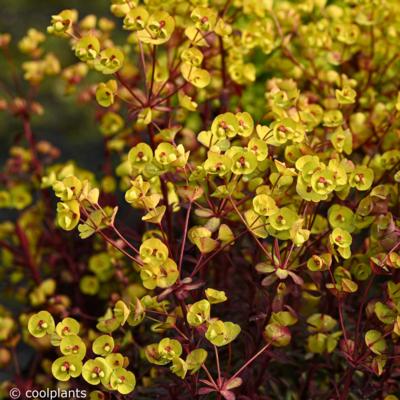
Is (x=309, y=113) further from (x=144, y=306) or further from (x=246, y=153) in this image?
(x=144, y=306)

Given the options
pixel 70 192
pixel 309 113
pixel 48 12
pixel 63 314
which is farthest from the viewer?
pixel 48 12

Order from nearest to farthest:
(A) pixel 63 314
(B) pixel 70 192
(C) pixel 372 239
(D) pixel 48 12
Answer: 1. (B) pixel 70 192
2. (C) pixel 372 239
3. (A) pixel 63 314
4. (D) pixel 48 12

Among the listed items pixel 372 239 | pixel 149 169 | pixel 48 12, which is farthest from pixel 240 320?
pixel 48 12

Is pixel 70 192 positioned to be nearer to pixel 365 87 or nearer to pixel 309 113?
pixel 309 113

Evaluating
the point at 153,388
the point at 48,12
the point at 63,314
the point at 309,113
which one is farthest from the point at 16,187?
the point at 48,12

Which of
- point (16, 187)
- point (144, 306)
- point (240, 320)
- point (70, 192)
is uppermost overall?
point (70, 192)

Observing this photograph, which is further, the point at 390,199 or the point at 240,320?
the point at 240,320

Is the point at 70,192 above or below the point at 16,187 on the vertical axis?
above
